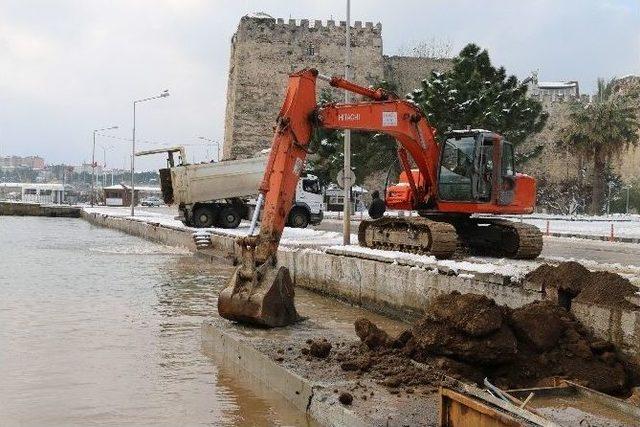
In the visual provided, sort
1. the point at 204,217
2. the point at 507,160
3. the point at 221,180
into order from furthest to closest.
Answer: the point at 204,217, the point at 221,180, the point at 507,160

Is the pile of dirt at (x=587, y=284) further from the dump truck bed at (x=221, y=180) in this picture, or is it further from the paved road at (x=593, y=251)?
the dump truck bed at (x=221, y=180)

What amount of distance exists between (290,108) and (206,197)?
22040 millimetres

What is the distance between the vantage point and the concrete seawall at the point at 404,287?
9.04 meters

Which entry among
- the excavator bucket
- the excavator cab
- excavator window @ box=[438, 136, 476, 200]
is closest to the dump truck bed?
excavator window @ box=[438, 136, 476, 200]

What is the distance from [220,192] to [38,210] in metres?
39.6

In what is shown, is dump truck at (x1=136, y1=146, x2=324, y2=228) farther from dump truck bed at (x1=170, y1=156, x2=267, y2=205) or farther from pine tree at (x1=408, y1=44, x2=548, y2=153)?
pine tree at (x1=408, y1=44, x2=548, y2=153)

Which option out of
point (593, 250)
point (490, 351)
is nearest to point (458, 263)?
point (490, 351)

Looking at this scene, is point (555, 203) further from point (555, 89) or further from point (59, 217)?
point (555, 89)

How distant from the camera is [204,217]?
1334 inches

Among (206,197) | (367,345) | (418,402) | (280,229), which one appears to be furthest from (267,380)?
(206,197)

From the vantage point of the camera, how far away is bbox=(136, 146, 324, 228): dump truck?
3359 cm

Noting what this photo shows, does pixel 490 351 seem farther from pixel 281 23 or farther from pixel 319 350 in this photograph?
pixel 281 23

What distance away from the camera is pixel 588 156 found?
48531mm

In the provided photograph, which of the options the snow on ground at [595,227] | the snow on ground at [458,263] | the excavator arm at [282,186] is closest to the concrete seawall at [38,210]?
the snow on ground at [595,227]
